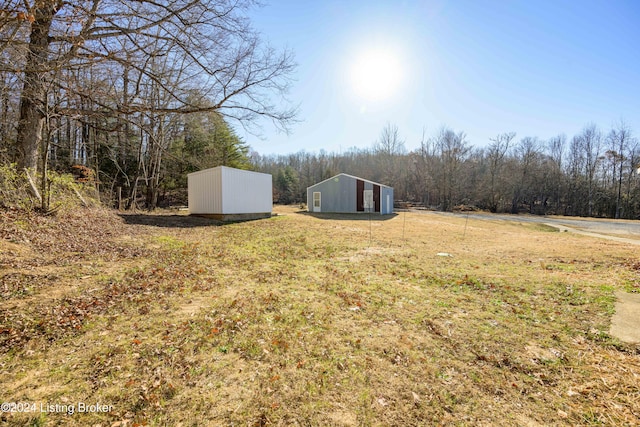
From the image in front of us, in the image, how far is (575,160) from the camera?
34625mm

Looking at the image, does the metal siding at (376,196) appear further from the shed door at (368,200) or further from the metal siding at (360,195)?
the metal siding at (360,195)

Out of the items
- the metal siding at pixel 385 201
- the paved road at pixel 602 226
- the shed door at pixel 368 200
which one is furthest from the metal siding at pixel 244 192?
the paved road at pixel 602 226

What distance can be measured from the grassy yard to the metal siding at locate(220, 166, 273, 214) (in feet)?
25.0

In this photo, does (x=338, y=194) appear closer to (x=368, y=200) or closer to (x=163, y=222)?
(x=368, y=200)

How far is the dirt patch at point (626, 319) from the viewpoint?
2953 mm

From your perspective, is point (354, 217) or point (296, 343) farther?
point (354, 217)

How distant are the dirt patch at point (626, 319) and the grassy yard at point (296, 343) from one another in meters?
0.12

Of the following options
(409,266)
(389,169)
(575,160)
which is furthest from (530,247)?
(575,160)

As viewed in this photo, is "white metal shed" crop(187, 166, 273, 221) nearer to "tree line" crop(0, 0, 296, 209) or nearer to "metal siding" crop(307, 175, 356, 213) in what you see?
"tree line" crop(0, 0, 296, 209)

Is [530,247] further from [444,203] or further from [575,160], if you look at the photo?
[575,160]

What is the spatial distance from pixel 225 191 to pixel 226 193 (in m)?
0.12

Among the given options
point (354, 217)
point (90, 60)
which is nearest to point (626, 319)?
point (90, 60)

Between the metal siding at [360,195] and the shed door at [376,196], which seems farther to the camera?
the metal siding at [360,195]

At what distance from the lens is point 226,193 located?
43.2ft
